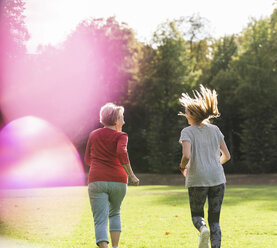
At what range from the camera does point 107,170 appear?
17.8ft

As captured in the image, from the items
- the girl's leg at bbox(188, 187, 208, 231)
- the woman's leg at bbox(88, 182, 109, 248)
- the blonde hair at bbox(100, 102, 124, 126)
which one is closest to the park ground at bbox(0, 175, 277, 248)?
the woman's leg at bbox(88, 182, 109, 248)

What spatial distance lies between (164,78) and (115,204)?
96.4ft

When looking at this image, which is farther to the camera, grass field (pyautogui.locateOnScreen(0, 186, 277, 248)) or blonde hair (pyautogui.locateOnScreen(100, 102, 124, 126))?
grass field (pyautogui.locateOnScreen(0, 186, 277, 248))

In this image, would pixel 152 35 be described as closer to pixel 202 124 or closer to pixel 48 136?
pixel 48 136

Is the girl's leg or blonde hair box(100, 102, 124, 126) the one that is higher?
blonde hair box(100, 102, 124, 126)

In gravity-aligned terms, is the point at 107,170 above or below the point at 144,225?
above

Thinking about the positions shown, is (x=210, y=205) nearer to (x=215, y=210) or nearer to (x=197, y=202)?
(x=215, y=210)

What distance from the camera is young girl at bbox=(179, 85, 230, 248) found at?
16.6 ft

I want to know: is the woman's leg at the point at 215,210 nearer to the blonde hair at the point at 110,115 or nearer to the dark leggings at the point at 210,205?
the dark leggings at the point at 210,205

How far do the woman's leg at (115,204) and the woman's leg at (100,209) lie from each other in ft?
0.37

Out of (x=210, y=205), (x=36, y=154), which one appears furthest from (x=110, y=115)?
(x=36, y=154)

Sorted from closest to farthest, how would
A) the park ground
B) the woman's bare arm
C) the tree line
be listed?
1. the woman's bare arm
2. the park ground
3. the tree line

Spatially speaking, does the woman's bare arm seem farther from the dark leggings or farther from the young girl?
the dark leggings

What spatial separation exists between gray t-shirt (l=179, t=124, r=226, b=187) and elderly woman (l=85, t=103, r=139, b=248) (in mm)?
733
